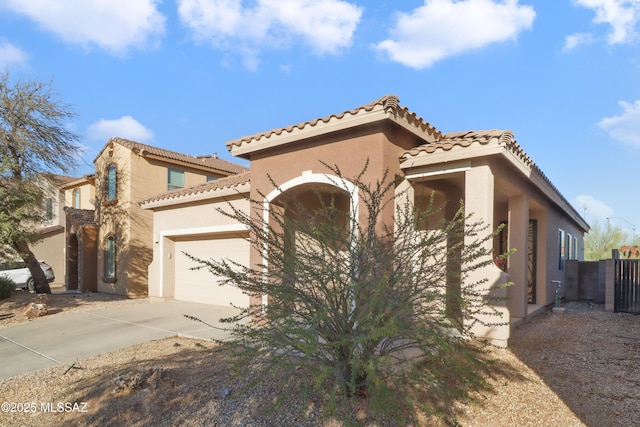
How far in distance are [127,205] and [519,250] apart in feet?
48.7

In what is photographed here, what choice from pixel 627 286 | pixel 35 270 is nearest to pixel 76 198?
pixel 35 270

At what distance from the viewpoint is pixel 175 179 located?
17.7 m

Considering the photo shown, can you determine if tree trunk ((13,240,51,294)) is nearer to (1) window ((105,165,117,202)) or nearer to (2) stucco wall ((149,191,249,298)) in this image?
(1) window ((105,165,117,202))

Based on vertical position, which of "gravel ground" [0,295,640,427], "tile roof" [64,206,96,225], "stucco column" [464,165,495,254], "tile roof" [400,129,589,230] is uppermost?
"tile roof" [400,129,589,230]

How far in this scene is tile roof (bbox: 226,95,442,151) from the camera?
21.5ft

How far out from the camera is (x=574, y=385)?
5.26 meters

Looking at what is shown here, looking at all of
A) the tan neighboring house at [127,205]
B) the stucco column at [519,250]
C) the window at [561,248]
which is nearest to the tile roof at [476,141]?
the stucco column at [519,250]

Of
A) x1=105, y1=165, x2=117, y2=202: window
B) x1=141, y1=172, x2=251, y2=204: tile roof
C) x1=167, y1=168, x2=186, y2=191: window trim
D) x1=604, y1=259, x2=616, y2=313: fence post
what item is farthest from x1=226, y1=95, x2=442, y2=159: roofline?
x1=105, y1=165, x2=117, y2=202: window

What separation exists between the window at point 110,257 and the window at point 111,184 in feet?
5.76

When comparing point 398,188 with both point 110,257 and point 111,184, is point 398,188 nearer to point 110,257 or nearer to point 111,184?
point 111,184

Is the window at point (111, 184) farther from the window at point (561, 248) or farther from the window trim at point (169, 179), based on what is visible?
the window at point (561, 248)

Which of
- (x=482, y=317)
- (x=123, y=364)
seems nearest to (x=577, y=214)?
(x=482, y=317)

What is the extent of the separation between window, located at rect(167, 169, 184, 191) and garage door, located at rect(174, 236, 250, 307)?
4.71 meters

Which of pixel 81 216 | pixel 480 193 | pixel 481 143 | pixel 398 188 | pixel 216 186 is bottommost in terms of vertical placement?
pixel 81 216
